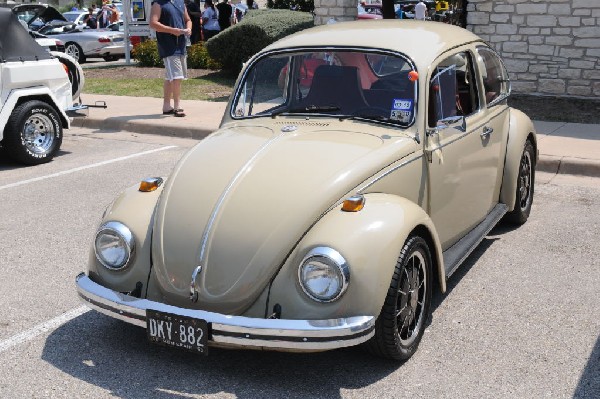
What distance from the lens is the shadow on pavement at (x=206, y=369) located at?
3.90 metres

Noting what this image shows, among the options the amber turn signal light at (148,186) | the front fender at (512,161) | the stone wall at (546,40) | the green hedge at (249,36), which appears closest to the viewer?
the amber turn signal light at (148,186)

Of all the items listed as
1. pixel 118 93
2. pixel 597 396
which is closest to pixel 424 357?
pixel 597 396

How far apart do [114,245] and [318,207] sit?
45.1 inches

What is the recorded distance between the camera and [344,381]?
397 centimetres

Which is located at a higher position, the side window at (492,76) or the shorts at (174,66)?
the side window at (492,76)

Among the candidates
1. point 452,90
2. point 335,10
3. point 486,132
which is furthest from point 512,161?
point 335,10

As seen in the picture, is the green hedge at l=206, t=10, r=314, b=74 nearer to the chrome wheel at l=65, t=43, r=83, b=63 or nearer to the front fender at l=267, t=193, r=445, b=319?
the chrome wheel at l=65, t=43, r=83, b=63

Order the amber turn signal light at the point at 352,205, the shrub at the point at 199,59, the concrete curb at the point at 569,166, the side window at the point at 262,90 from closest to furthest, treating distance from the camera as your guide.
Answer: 1. the amber turn signal light at the point at 352,205
2. the side window at the point at 262,90
3. the concrete curb at the point at 569,166
4. the shrub at the point at 199,59

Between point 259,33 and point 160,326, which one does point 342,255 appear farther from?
point 259,33

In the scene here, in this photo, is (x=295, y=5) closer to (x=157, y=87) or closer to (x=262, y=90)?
(x=157, y=87)

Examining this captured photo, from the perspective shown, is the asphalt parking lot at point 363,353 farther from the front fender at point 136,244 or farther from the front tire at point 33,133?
the front tire at point 33,133

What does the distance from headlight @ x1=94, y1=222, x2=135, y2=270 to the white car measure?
195 inches

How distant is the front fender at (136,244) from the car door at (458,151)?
1.73 meters

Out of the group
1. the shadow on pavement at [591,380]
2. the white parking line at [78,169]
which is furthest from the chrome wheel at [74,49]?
the shadow on pavement at [591,380]
